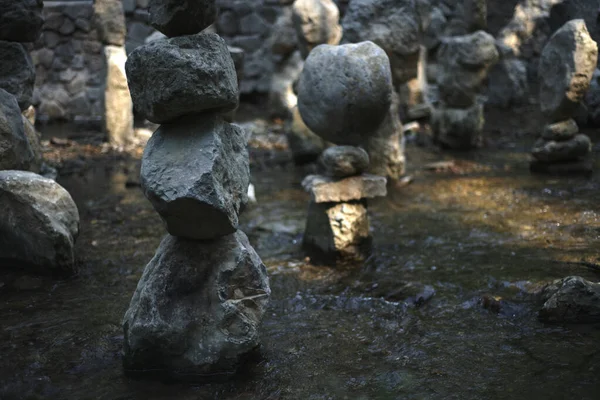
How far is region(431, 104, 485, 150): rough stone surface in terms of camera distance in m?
10.3

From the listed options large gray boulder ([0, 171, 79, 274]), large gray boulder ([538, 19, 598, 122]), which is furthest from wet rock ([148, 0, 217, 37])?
large gray boulder ([538, 19, 598, 122])

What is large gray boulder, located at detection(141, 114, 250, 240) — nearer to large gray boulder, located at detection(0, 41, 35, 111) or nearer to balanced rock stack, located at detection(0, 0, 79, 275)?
balanced rock stack, located at detection(0, 0, 79, 275)

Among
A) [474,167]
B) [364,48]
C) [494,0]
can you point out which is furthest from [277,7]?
[364,48]

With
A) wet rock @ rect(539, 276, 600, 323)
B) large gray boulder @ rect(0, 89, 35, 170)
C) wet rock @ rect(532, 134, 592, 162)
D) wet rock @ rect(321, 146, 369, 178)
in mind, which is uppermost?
large gray boulder @ rect(0, 89, 35, 170)

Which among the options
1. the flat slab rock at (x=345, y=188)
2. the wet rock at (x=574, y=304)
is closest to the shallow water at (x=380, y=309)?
the wet rock at (x=574, y=304)

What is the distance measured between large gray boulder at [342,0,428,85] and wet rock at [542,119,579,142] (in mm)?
2012

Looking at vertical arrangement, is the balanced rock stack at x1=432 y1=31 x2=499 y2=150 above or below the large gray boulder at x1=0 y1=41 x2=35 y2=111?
below

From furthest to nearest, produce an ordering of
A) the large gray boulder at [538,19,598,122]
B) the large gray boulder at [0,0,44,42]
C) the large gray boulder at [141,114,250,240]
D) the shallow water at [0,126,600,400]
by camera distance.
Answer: the large gray boulder at [538,19,598,122], the large gray boulder at [0,0,44,42], the shallow water at [0,126,600,400], the large gray boulder at [141,114,250,240]

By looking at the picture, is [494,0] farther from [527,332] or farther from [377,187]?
[527,332]

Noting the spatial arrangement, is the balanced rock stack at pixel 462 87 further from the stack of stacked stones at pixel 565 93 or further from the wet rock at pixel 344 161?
the wet rock at pixel 344 161

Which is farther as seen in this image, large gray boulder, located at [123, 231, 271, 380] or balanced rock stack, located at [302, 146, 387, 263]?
balanced rock stack, located at [302, 146, 387, 263]

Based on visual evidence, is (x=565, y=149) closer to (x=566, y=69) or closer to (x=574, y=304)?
(x=566, y=69)

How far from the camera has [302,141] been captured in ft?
30.3

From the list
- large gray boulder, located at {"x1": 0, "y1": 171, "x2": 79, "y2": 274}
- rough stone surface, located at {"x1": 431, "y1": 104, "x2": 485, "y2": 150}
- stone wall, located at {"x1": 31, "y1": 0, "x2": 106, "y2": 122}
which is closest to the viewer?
large gray boulder, located at {"x1": 0, "y1": 171, "x2": 79, "y2": 274}
